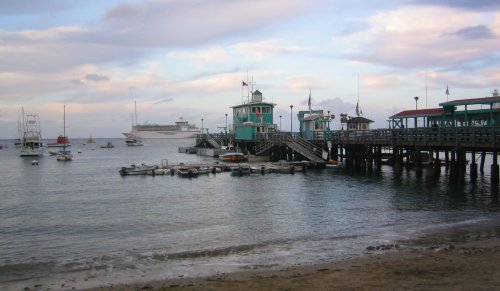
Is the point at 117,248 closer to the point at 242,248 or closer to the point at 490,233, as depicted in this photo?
the point at 242,248

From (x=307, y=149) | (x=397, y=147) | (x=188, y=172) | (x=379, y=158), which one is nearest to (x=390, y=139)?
(x=397, y=147)

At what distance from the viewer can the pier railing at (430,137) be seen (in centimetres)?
3250

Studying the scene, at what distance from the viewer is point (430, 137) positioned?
3900cm

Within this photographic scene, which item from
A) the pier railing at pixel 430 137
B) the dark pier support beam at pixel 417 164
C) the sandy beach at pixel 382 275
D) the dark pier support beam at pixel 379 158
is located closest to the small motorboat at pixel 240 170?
the pier railing at pixel 430 137

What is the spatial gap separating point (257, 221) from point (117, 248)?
26.3 ft

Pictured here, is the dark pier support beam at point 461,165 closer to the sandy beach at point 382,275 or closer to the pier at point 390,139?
the pier at point 390,139

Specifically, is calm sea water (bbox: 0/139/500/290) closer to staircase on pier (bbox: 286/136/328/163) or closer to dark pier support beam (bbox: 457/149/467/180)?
dark pier support beam (bbox: 457/149/467/180)

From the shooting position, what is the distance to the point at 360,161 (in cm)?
5291

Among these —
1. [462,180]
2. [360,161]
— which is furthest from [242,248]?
[360,161]

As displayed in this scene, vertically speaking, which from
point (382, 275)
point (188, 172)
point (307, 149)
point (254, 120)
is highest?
point (254, 120)

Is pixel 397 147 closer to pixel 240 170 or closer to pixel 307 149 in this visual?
pixel 307 149

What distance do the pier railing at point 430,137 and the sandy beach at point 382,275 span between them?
57.0ft

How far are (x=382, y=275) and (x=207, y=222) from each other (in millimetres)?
12641

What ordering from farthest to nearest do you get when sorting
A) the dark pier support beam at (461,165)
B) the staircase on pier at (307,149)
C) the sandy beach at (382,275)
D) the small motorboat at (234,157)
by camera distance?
the small motorboat at (234,157), the staircase on pier at (307,149), the dark pier support beam at (461,165), the sandy beach at (382,275)
